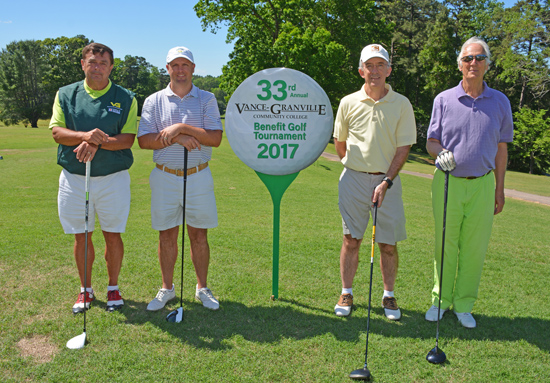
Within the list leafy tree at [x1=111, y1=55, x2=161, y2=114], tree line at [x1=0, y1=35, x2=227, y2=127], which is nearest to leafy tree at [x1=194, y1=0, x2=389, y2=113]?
tree line at [x1=0, y1=35, x2=227, y2=127]

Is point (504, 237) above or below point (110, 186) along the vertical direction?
below

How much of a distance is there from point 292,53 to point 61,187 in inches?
967

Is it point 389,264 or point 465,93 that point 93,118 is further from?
point 465,93

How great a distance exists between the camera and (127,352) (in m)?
3.23

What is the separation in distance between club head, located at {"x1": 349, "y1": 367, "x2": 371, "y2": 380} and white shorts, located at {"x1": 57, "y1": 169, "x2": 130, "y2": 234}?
244 cm

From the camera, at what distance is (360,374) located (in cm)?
298

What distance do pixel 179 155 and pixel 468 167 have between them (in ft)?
8.61

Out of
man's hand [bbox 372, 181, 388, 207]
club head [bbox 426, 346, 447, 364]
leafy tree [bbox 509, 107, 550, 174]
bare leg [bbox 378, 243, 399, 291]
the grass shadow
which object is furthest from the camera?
leafy tree [bbox 509, 107, 550, 174]

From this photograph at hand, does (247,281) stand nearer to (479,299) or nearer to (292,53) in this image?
(479,299)

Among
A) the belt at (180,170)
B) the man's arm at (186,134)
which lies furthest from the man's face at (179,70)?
the belt at (180,170)

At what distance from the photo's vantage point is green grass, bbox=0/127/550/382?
309 centimetres

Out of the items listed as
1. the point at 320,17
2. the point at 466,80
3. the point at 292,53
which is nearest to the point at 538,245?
the point at 466,80

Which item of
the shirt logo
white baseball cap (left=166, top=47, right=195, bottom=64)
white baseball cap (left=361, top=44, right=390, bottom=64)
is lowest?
the shirt logo

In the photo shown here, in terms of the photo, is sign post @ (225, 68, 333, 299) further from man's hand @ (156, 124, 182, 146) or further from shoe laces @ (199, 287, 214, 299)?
shoe laces @ (199, 287, 214, 299)
